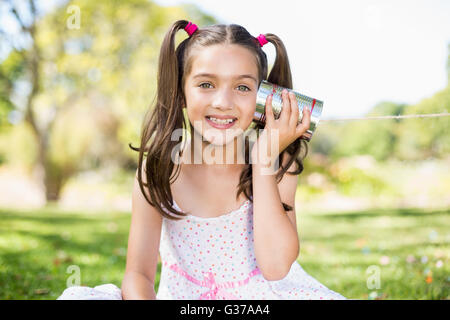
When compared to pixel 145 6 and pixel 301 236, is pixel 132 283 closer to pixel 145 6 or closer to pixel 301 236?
pixel 301 236

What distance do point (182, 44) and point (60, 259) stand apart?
2.54 m

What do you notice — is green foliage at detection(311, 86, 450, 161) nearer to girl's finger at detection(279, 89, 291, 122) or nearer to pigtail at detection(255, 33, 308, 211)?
pigtail at detection(255, 33, 308, 211)

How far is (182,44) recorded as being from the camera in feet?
6.83

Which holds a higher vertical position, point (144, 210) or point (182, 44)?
point (182, 44)

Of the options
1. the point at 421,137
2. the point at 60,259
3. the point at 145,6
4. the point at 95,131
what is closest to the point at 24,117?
the point at 95,131

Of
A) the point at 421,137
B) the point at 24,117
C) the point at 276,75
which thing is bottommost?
the point at 276,75

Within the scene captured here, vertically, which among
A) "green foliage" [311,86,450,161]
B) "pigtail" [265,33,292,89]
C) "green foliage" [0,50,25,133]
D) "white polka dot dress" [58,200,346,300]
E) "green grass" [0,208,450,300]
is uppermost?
"green foliage" [0,50,25,133]

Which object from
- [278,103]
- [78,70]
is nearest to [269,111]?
[278,103]

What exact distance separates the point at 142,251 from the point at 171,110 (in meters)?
0.66

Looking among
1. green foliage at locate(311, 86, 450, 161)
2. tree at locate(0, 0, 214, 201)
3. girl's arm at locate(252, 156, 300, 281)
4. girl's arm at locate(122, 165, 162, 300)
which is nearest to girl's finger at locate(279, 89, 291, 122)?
girl's arm at locate(252, 156, 300, 281)

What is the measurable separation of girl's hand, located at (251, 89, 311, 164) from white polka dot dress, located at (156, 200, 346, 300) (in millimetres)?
354

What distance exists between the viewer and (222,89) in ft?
6.04

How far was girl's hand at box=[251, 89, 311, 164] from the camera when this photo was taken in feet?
5.96

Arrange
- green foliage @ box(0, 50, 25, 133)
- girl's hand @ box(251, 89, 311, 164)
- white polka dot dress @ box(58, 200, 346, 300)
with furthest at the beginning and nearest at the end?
green foliage @ box(0, 50, 25, 133) < white polka dot dress @ box(58, 200, 346, 300) < girl's hand @ box(251, 89, 311, 164)
